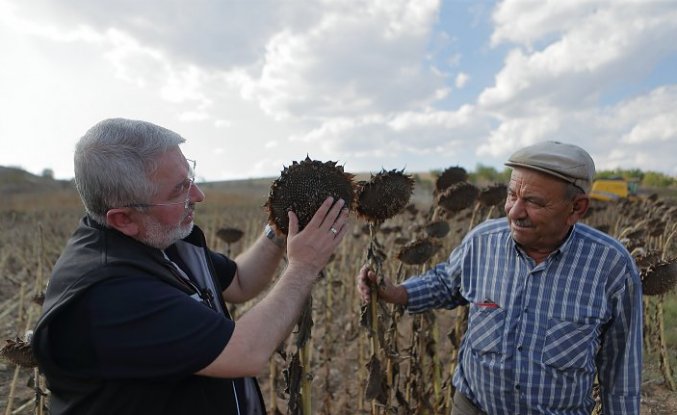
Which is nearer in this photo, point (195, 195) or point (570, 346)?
point (195, 195)

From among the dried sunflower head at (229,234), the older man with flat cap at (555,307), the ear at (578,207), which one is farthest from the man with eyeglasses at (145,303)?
the dried sunflower head at (229,234)

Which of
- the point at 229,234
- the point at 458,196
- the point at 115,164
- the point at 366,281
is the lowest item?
the point at 366,281

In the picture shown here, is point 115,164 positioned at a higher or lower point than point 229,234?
higher

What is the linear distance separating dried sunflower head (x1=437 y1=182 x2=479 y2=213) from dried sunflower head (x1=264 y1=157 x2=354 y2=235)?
1.91m

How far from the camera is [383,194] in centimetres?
240

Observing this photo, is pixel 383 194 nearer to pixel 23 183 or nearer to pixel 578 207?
pixel 578 207

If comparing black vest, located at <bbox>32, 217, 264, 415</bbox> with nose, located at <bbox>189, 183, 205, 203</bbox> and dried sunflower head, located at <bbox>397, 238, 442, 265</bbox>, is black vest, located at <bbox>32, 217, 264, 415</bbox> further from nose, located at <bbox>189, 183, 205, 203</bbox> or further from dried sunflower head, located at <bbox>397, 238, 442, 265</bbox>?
dried sunflower head, located at <bbox>397, 238, 442, 265</bbox>

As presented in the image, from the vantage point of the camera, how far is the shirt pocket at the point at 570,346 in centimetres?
246

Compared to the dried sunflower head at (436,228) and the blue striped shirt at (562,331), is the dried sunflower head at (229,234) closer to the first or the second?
the dried sunflower head at (436,228)

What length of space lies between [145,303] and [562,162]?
6.93 feet

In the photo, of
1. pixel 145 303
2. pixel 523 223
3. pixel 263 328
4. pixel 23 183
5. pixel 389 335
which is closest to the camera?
pixel 145 303

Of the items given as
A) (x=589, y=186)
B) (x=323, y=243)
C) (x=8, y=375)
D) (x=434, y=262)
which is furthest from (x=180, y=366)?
(x=8, y=375)

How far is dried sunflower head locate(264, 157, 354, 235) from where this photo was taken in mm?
2152

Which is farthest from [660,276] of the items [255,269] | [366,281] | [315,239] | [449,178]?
[255,269]
